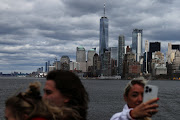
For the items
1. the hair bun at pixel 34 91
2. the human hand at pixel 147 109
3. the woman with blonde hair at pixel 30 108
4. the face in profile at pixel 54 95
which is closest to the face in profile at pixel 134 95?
the human hand at pixel 147 109

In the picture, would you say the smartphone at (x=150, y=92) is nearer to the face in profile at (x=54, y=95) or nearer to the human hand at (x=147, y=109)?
the human hand at (x=147, y=109)

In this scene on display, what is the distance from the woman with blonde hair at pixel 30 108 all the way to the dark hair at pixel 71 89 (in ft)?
1.43

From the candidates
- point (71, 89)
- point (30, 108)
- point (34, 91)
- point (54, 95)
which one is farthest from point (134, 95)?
point (30, 108)

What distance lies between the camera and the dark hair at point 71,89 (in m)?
3.88

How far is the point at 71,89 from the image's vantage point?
391cm

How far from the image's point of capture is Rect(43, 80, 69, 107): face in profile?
12.6 ft

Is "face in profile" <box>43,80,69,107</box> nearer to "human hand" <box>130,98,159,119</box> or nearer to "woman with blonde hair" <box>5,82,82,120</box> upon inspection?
"woman with blonde hair" <box>5,82,82,120</box>

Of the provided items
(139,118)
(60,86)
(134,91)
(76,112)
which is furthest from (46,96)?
(134,91)

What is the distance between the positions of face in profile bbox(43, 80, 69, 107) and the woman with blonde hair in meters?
0.35

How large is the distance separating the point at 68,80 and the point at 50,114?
0.77 m

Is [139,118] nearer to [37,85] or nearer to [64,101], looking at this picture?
[64,101]

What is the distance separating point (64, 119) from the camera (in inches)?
144

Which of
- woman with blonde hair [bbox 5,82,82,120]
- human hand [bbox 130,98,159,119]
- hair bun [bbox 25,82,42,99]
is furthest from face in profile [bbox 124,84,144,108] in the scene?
hair bun [bbox 25,82,42,99]

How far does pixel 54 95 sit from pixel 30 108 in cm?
66
